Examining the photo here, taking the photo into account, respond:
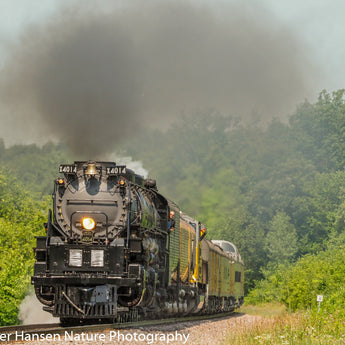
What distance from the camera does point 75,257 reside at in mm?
15000

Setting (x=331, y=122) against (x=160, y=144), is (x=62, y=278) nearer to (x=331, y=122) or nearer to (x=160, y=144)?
(x=160, y=144)

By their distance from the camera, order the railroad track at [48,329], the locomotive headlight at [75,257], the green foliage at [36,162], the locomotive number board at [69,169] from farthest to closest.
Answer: the green foliage at [36,162] → the locomotive number board at [69,169] → the locomotive headlight at [75,257] → the railroad track at [48,329]

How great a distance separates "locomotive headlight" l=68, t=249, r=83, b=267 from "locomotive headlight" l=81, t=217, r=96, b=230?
0.62m

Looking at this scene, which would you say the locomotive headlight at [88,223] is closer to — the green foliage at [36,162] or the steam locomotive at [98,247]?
the steam locomotive at [98,247]

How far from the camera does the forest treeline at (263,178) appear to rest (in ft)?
144

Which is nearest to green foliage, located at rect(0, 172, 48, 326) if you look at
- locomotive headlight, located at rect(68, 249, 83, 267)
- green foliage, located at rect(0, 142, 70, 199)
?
locomotive headlight, located at rect(68, 249, 83, 267)

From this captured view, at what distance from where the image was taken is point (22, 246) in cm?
3447

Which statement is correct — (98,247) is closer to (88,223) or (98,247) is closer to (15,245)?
(88,223)

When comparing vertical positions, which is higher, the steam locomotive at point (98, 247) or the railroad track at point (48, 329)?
the steam locomotive at point (98, 247)

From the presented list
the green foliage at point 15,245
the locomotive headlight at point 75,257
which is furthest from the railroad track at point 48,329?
the green foliage at point 15,245

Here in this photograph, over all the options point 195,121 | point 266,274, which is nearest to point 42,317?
point 195,121

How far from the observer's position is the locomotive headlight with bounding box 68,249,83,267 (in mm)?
14969

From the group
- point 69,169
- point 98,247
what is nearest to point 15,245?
point 69,169

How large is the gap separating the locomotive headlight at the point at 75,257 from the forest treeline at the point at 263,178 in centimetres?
2709
